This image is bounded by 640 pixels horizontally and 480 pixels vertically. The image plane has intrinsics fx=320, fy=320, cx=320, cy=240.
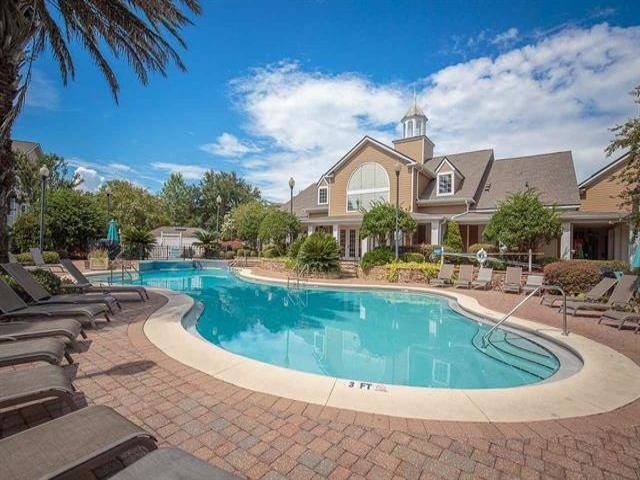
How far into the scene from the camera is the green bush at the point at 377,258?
60.0 feet

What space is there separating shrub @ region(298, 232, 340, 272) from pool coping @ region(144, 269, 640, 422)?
1260 centimetres

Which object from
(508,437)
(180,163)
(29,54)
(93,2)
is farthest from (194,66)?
(180,163)

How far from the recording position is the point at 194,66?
484 inches

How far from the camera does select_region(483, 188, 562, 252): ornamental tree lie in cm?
1577

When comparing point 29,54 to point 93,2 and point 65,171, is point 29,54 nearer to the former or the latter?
point 93,2

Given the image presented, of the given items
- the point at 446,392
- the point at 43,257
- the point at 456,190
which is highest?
the point at 456,190

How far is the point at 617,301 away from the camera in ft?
29.8

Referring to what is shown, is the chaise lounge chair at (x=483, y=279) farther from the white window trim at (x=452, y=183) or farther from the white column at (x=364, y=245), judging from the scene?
the white column at (x=364, y=245)

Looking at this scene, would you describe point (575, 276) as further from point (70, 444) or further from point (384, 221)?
point (70, 444)

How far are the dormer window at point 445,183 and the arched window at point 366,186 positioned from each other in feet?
13.1

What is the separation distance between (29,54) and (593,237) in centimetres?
3299

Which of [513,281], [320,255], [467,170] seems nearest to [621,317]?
[513,281]

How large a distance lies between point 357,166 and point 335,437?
82.8 feet

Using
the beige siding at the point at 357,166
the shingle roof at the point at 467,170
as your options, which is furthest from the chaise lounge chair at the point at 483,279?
the beige siding at the point at 357,166
